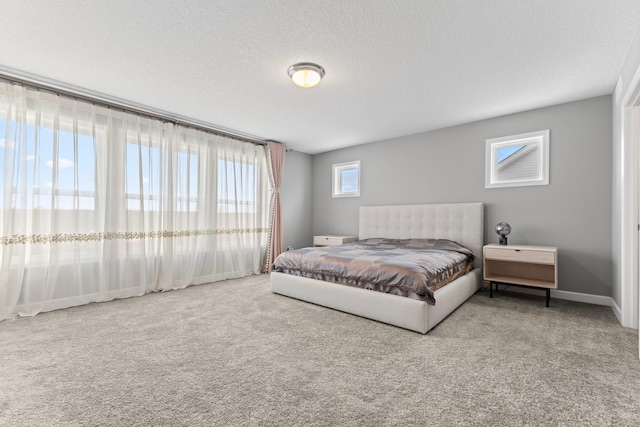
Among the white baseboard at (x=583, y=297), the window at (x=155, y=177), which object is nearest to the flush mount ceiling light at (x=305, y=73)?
the window at (x=155, y=177)

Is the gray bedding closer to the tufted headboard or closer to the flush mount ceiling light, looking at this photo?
the tufted headboard

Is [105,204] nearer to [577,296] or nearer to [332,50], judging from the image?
[332,50]

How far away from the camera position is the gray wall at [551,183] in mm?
3594

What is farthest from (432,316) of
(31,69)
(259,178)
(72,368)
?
(31,69)

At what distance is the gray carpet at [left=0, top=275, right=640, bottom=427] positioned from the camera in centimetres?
154

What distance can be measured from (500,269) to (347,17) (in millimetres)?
3823

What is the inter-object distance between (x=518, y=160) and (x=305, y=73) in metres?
3.38

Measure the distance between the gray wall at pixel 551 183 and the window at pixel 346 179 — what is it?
85 centimetres

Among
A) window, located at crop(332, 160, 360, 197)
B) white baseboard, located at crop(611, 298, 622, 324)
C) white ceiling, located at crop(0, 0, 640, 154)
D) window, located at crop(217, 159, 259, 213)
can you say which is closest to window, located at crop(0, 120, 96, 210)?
white ceiling, located at crop(0, 0, 640, 154)

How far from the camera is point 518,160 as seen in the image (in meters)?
4.24

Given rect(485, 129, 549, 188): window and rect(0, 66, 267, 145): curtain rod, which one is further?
rect(485, 129, 549, 188): window

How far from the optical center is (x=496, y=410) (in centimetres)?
156

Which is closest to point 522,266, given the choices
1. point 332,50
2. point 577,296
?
point 577,296

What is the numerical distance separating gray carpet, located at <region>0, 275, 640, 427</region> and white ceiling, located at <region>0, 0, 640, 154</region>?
254cm
